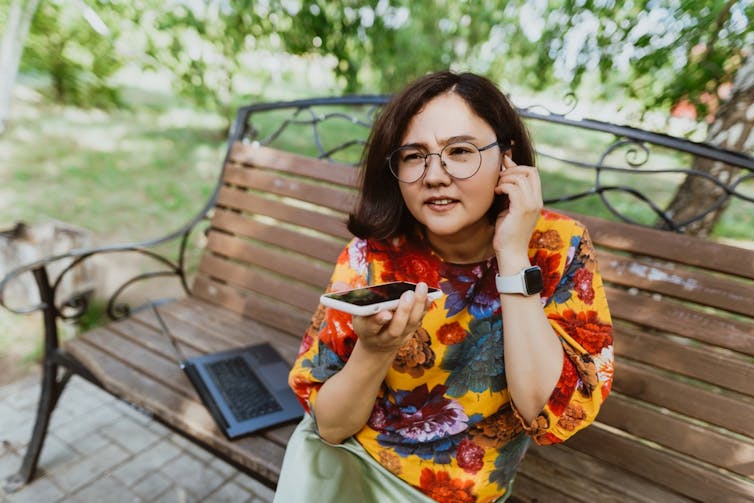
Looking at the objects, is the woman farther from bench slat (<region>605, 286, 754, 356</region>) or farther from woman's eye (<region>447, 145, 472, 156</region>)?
bench slat (<region>605, 286, 754, 356</region>)

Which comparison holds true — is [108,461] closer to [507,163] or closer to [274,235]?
[274,235]

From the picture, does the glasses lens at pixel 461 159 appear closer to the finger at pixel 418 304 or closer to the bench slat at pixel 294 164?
the finger at pixel 418 304

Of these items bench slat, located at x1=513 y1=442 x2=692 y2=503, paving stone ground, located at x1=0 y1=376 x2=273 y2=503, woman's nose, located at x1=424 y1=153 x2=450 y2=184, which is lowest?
paving stone ground, located at x1=0 y1=376 x2=273 y2=503

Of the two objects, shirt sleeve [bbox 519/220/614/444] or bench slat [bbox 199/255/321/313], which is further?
bench slat [bbox 199/255/321/313]

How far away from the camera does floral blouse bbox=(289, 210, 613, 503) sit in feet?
4.66

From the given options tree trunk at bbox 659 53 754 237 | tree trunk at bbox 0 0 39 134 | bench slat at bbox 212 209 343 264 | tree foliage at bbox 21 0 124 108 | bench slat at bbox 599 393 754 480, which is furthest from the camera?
tree foliage at bbox 21 0 124 108

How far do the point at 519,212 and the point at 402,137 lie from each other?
0.40 m

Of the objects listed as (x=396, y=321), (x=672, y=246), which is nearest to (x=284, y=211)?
(x=396, y=321)

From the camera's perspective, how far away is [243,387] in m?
2.11

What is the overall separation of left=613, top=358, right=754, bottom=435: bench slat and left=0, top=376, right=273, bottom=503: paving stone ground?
184 cm

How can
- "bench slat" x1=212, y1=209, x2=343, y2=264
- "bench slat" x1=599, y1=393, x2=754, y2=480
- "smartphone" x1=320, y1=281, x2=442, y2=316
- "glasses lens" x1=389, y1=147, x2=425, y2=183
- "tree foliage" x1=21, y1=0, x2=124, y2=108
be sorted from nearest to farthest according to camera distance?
"smartphone" x1=320, y1=281, x2=442, y2=316, "glasses lens" x1=389, y1=147, x2=425, y2=183, "bench slat" x1=599, y1=393, x2=754, y2=480, "bench slat" x1=212, y1=209, x2=343, y2=264, "tree foliage" x1=21, y1=0, x2=124, y2=108

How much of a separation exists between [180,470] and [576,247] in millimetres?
2355

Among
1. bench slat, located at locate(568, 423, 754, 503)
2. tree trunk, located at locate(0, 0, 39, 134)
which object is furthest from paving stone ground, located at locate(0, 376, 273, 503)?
tree trunk, located at locate(0, 0, 39, 134)

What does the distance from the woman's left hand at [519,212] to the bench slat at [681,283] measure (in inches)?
34.3
